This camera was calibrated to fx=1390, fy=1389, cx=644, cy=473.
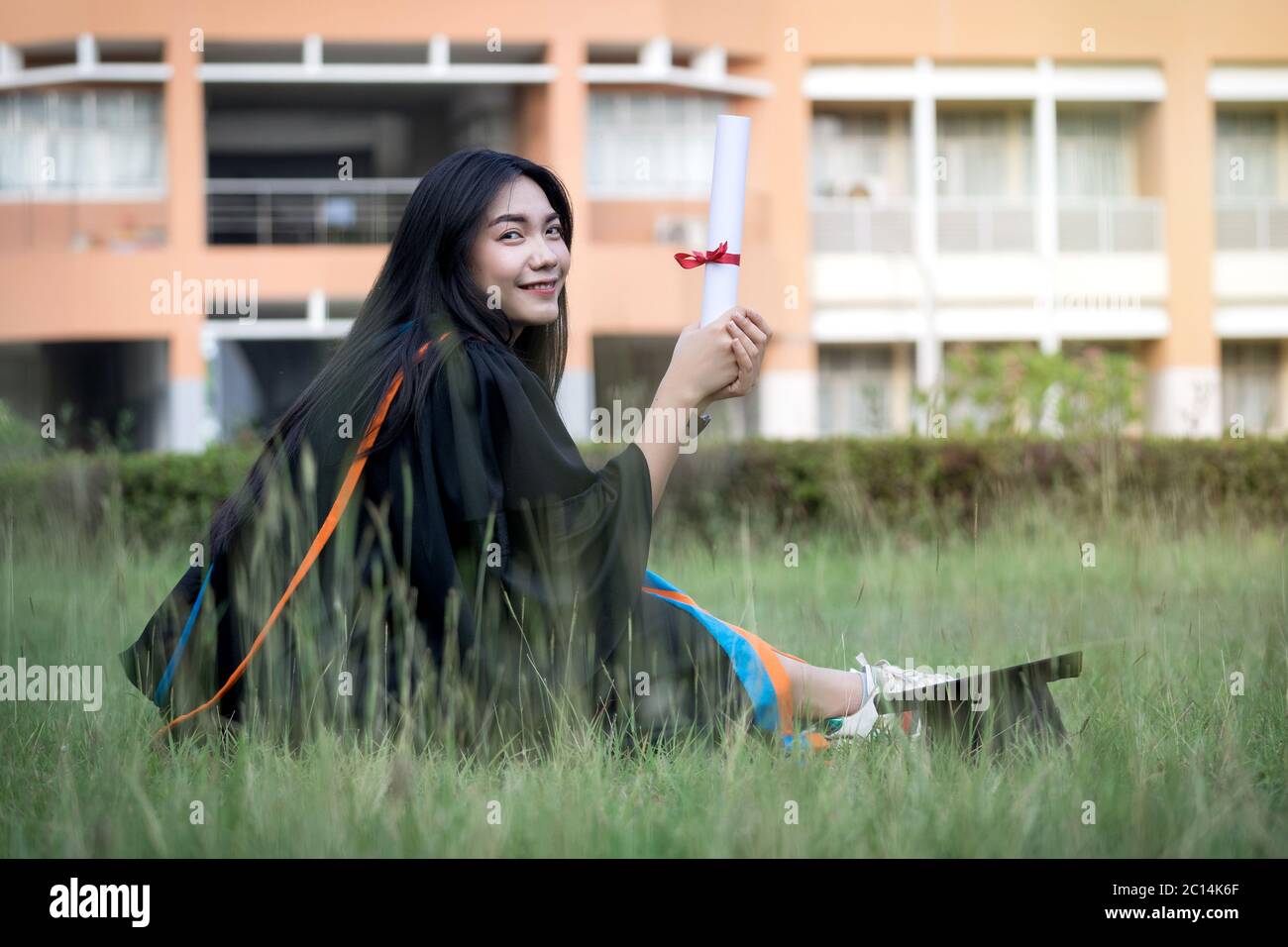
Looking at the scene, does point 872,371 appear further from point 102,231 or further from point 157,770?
point 157,770

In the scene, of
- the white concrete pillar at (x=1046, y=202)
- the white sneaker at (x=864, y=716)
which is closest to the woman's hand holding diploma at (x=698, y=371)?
the white sneaker at (x=864, y=716)

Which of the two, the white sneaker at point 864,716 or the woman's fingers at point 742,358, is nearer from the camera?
the woman's fingers at point 742,358

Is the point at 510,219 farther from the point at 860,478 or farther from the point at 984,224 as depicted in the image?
the point at 984,224

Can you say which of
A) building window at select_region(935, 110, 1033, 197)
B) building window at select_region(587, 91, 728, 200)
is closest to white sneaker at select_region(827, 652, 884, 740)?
building window at select_region(587, 91, 728, 200)

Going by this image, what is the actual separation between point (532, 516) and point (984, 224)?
17357mm

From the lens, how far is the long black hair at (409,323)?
248 centimetres

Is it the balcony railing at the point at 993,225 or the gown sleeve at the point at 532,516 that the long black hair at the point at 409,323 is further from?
the balcony railing at the point at 993,225

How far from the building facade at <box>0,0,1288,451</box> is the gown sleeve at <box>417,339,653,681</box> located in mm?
13702

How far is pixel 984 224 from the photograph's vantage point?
18734 mm

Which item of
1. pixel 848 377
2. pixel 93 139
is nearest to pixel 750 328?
pixel 93 139

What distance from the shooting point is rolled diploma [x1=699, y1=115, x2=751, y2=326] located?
8.14ft

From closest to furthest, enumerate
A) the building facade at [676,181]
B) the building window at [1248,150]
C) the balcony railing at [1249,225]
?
the building facade at [676,181], the balcony railing at [1249,225], the building window at [1248,150]

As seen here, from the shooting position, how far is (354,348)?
2.61m

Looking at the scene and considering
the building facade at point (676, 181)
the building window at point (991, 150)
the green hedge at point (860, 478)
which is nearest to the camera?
the green hedge at point (860, 478)
